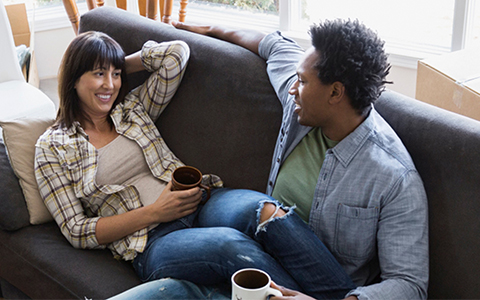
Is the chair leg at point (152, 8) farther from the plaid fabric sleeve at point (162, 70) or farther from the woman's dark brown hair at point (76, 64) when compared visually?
the woman's dark brown hair at point (76, 64)

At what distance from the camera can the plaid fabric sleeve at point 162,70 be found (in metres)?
1.79

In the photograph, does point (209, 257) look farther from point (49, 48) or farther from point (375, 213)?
point (49, 48)

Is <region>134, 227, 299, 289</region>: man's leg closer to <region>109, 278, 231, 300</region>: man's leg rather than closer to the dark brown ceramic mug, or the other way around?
<region>109, 278, 231, 300</region>: man's leg

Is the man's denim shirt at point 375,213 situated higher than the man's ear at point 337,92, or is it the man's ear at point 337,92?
the man's ear at point 337,92

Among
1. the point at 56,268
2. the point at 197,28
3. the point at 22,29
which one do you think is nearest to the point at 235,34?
the point at 197,28

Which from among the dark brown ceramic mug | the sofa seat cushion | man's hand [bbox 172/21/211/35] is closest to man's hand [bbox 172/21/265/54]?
man's hand [bbox 172/21/211/35]

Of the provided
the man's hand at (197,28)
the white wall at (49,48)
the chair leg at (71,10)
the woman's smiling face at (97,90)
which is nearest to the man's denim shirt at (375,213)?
the woman's smiling face at (97,90)

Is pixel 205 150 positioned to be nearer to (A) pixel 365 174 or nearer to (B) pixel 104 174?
(B) pixel 104 174

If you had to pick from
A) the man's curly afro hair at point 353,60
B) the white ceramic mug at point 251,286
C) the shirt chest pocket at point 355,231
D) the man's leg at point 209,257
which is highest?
the man's curly afro hair at point 353,60

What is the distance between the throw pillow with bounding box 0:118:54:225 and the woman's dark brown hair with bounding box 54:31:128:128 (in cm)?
13

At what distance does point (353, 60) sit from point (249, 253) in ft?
1.90

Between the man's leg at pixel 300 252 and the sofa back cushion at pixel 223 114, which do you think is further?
the sofa back cushion at pixel 223 114

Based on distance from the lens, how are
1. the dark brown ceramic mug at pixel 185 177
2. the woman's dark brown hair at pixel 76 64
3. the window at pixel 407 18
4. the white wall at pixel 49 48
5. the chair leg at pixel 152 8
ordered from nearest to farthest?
1. the dark brown ceramic mug at pixel 185 177
2. the woman's dark brown hair at pixel 76 64
3. the window at pixel 407 18
4. the chair leg at pixel 152 8
5. the white wall at pixel 49 48

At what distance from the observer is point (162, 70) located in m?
1.79
